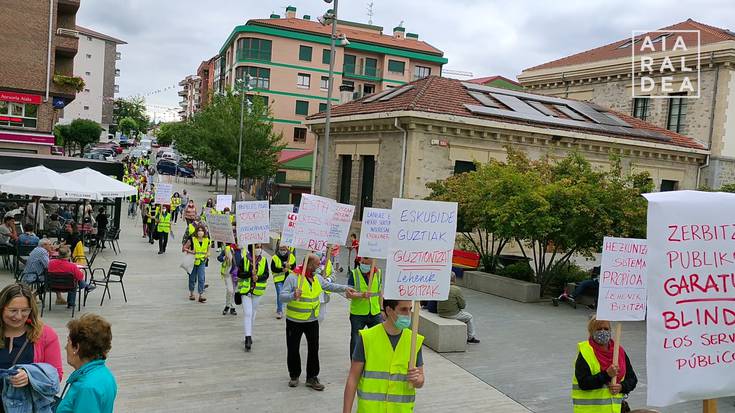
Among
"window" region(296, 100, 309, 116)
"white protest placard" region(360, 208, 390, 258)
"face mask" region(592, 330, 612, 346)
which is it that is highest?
"window" region(296, 100, 309, 116)

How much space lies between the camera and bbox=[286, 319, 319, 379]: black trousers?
8039 mm

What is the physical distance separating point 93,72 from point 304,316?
329 feet

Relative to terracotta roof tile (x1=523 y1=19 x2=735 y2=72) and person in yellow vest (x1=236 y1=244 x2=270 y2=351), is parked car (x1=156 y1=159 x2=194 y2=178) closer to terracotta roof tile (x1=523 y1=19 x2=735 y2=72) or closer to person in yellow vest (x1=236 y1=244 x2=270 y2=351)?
terracotta roof tile (x1=523 y1=19 x2=735 y2=72)

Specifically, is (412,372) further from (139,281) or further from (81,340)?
(139,281)

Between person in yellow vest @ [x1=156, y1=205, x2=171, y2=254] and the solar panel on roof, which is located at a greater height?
the solar panel on roof

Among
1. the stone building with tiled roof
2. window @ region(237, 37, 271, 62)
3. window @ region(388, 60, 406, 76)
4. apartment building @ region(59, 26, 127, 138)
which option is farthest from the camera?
apartment building @ region(59, 26, 127, 138)

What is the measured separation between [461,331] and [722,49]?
26.0 m

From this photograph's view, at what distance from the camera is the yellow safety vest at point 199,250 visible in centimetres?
1339

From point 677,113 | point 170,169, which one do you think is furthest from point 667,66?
point 170,169

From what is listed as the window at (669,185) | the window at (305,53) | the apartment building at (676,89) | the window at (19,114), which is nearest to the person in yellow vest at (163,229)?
the window at (19,114)

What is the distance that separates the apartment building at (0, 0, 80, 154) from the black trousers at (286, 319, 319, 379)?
32191 mm

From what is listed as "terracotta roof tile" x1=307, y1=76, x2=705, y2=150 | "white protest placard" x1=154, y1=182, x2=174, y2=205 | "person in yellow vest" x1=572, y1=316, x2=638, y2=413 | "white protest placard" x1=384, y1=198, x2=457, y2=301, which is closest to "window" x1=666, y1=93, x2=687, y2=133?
"terracotta roof tile" x1=307, y1=76, x2=705, y2=150

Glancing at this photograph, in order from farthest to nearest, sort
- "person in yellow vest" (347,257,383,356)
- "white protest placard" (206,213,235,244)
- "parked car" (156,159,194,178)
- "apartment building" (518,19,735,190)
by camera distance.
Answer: "parked car" (156,159,194,178) → "apartment building" (518,19,735,190) → "white protest placard" (206,213,235,244) → "person in yellow vest" (347,257,383,356)

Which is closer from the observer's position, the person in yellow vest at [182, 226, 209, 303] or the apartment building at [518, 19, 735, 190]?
the person in yellow vest at [182, 226, 209, 303]
